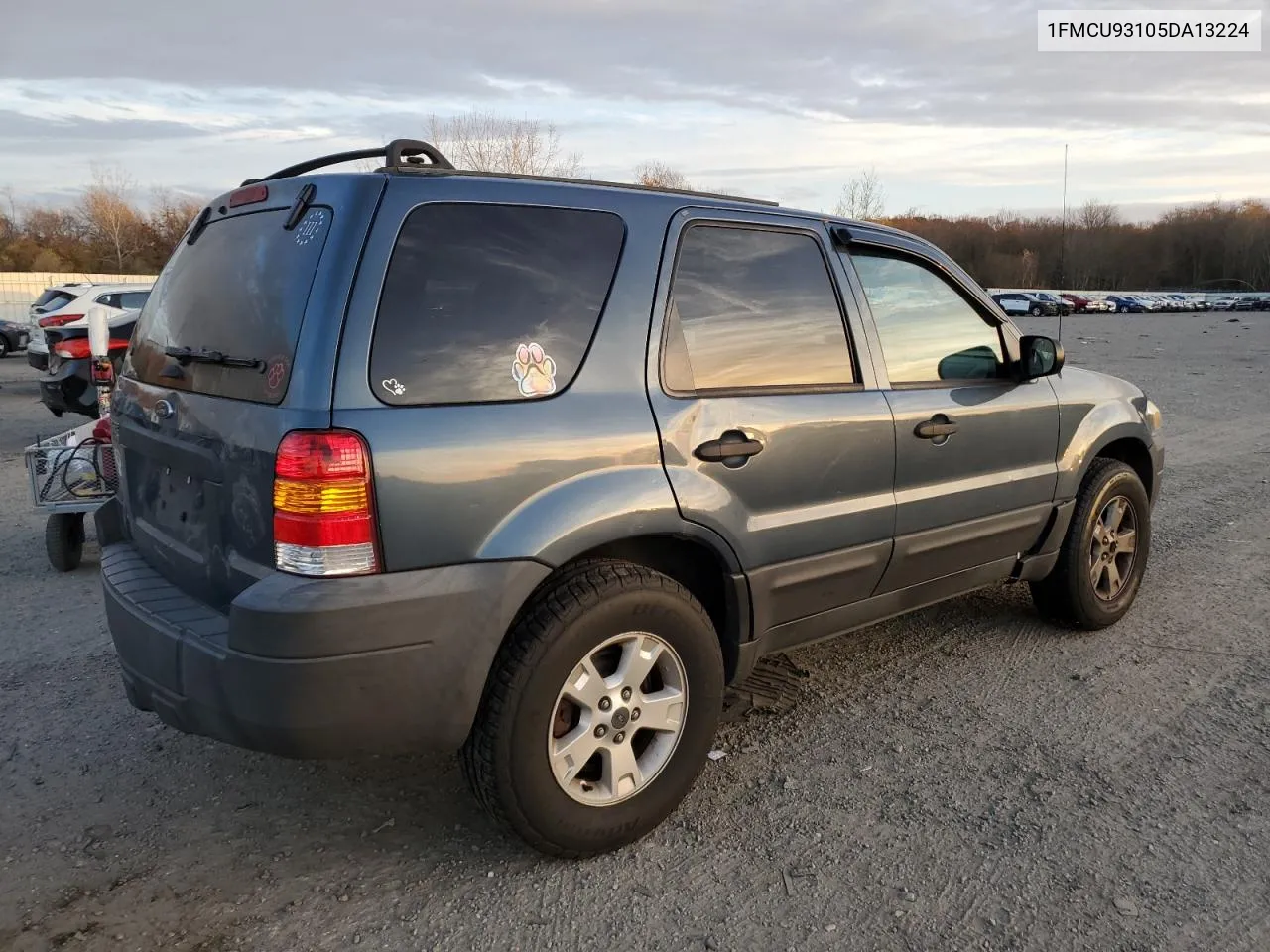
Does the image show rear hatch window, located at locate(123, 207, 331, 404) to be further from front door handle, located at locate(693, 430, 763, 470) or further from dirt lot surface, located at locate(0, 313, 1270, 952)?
dirt lot surface, located at locate(0, 313, 1270, 952)

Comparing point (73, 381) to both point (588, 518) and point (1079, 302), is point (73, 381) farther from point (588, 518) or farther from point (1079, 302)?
point (1079, 302)

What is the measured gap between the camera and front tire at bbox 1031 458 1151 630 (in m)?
4.47

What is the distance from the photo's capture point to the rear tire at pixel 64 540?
569 cm

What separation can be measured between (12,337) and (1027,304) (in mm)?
50785

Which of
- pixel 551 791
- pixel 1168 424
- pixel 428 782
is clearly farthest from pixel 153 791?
pixel 1168 424

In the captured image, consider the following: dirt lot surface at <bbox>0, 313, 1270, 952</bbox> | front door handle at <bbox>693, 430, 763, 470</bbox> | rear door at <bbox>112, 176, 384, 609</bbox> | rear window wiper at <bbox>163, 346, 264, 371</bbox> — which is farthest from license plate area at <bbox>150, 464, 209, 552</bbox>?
front door handle at <bbox>693, 430, 763, 470</bbox>

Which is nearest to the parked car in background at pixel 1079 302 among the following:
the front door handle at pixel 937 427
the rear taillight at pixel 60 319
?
the rear taillight at pixel 60 319

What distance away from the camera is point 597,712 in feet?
9.16

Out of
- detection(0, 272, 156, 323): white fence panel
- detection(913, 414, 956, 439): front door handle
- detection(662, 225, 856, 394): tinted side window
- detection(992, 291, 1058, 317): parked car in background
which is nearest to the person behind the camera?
detection(662, 225, 856, 394): tinted side window

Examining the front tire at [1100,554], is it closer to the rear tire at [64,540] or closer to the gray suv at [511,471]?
the gray suv at [511,471]

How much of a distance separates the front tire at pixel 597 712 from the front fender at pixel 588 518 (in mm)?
128

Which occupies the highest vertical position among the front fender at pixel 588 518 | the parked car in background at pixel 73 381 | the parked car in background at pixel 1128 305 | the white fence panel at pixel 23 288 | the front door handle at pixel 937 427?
the white fence panel at pixel 23 288

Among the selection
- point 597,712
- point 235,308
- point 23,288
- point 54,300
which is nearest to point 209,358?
point 235,308

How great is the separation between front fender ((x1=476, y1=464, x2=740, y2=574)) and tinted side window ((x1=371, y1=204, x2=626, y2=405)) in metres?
0.29
